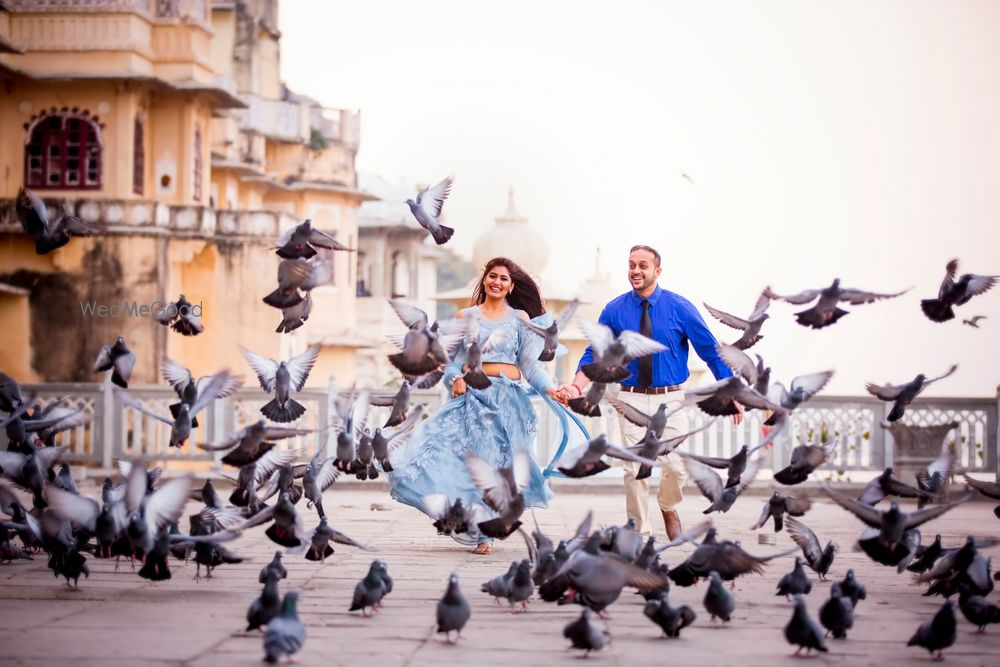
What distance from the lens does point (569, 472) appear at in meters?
7.19

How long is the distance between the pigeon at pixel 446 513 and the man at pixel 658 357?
4.48ft

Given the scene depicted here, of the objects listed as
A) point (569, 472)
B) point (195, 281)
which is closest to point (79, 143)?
point (195, 281)

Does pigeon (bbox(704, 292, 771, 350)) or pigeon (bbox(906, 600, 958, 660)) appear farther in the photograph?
pigeon (bbox(704, 292, 771, 350))

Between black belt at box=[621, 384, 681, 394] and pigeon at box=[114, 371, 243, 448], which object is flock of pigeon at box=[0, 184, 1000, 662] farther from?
black belt at box=[621, 384, 681, 394]

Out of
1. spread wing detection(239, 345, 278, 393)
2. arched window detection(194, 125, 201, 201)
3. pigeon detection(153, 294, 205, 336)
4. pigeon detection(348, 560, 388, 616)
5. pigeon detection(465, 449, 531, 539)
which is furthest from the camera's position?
arched window detection(194, 125, 201, 201)

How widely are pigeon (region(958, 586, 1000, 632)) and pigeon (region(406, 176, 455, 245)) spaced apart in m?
3.85

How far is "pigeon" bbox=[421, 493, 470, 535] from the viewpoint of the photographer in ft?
26.1

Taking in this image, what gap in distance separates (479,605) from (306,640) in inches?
51.5

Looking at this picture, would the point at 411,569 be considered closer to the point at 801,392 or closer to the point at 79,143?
the point at 801,392

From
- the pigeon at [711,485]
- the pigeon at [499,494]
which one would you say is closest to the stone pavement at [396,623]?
the pigeon at [499,494]

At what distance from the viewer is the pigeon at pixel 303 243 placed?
8125 millimetres

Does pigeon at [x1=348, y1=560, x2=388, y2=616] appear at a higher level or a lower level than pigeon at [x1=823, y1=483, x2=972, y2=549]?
lower

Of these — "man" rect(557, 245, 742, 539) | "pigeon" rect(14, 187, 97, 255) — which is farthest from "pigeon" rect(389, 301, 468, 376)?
"pigeon" rect(14, 187, 97, 255)

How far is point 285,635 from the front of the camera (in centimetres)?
525
